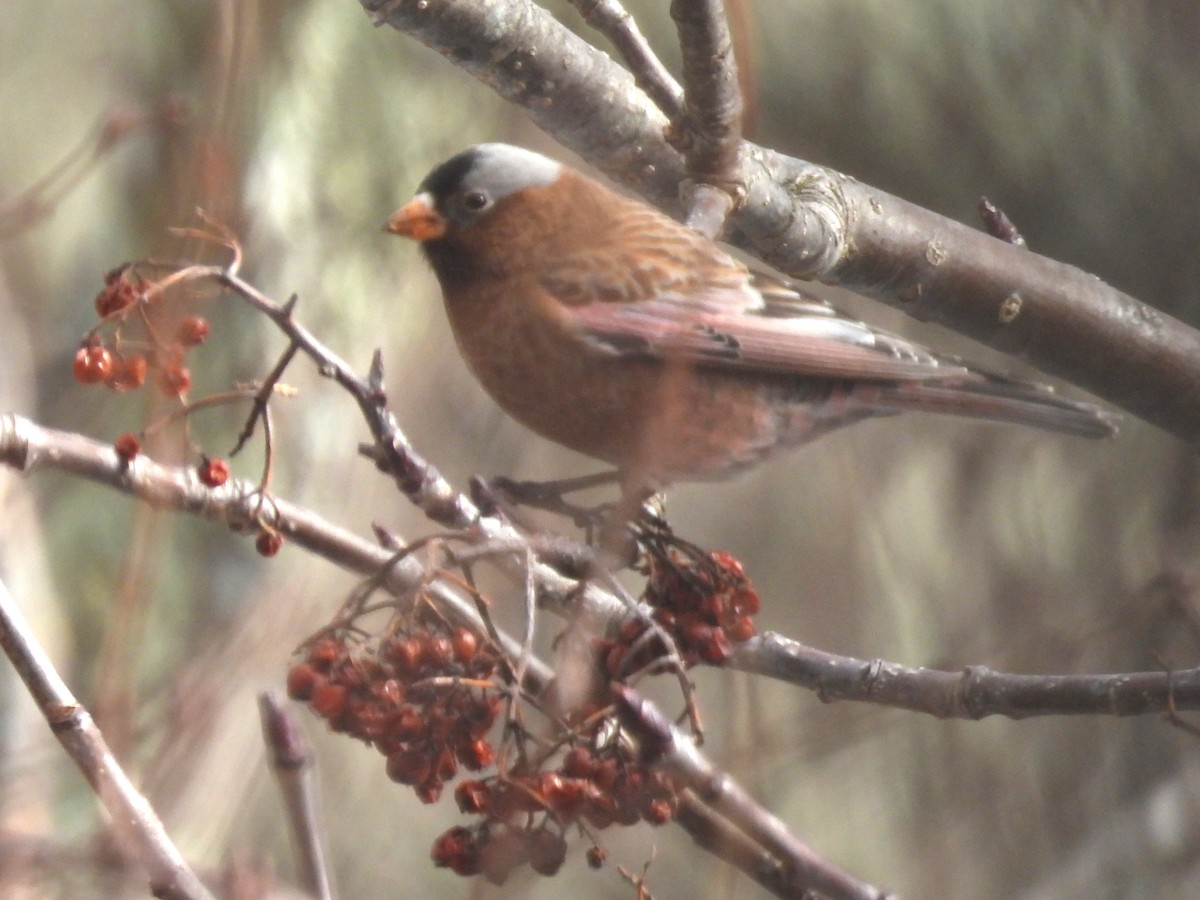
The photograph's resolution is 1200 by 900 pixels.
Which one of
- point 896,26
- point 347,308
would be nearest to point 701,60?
point 896,26

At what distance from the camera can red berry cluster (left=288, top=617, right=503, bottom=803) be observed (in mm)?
1594

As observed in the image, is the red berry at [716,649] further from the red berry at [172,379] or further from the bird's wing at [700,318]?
the bird's wing at [700,318]

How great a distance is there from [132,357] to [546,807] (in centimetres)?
79

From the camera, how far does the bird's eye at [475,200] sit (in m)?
2.70

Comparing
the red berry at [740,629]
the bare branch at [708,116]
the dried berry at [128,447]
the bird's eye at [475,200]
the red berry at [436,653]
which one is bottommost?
the red berry at [436,653]

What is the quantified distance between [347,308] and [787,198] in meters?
2.23

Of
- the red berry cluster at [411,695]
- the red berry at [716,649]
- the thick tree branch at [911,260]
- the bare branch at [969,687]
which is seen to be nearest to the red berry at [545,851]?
the red berry cluster at [411,695]

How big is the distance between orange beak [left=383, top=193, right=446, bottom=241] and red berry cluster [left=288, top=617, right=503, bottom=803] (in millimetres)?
1127

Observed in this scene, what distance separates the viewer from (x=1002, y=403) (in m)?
2.60

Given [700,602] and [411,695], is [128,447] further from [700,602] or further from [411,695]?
[700,602]

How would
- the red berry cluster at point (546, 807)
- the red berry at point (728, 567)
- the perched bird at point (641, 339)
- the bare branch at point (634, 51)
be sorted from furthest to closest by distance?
the perched bird at point (641, 339) < the bare branch at point (634, 51) < the red berry at point (728, 567) < the red berry cluster at point (546, 807)

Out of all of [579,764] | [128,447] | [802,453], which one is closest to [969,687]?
[579,764]

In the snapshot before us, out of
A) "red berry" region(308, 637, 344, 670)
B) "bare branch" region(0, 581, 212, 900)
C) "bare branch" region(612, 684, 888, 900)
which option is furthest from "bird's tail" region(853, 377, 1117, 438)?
"bare branch" region(0, 581, 212, 900)

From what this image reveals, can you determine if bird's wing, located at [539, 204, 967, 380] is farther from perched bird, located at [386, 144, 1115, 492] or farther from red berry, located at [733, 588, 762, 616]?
red berry, located at [733, 588, 762, 616]
